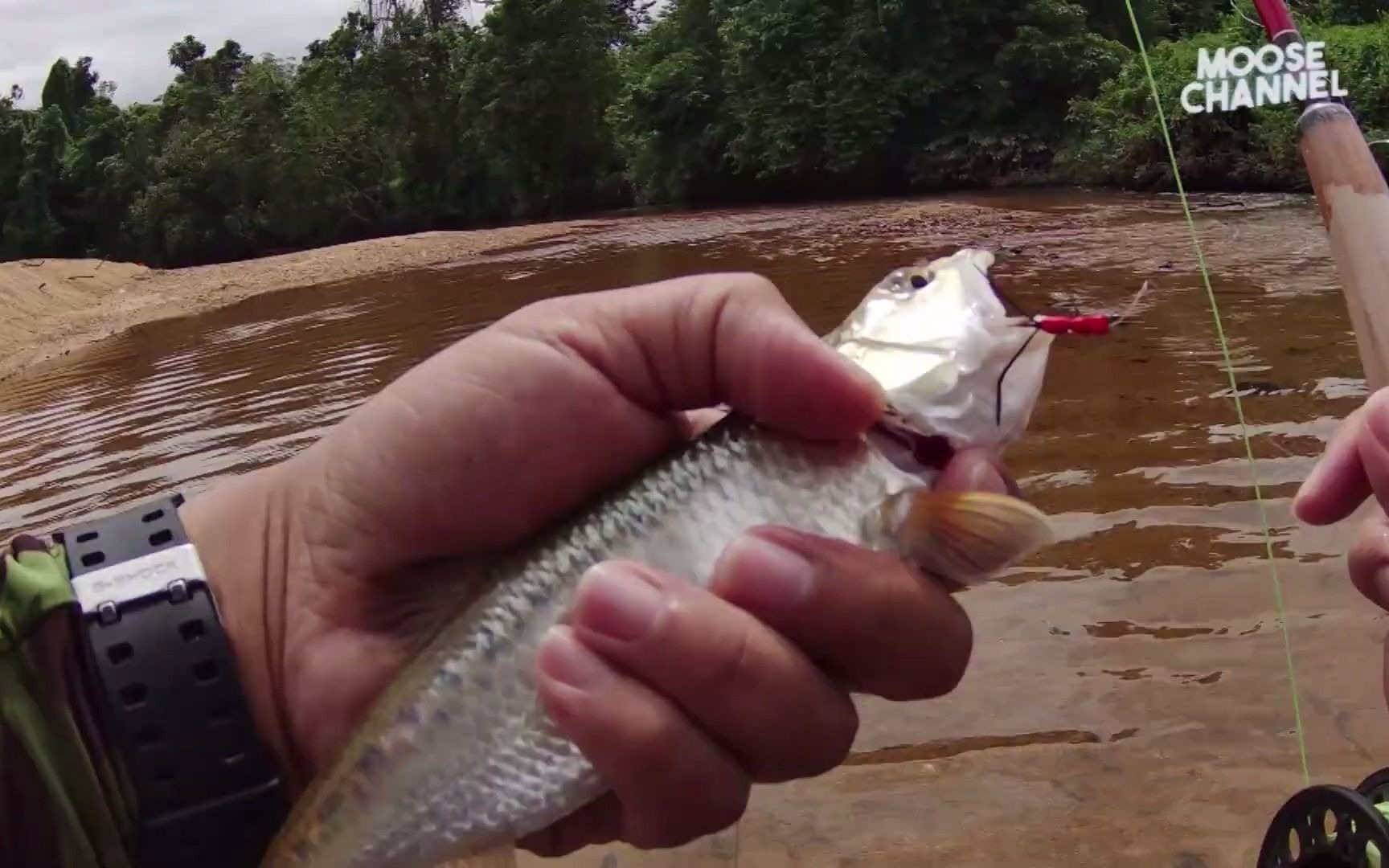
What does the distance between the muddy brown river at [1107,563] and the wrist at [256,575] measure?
1.95 m

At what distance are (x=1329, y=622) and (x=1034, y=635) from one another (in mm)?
1251

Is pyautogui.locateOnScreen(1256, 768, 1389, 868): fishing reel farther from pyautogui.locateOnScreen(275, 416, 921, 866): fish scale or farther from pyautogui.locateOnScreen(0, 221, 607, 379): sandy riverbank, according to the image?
pyautogui.locateOnScreen(0, 221, 607, 379): sandy riverbank

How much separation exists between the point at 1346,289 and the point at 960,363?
2029 millimetres

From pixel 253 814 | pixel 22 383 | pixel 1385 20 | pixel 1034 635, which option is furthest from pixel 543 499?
pixel 1385 20

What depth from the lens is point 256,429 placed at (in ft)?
39.2

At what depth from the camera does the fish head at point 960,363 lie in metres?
2.10

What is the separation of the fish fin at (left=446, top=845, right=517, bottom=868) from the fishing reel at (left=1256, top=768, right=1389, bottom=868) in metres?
1.66

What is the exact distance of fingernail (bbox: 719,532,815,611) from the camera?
2.03 meters

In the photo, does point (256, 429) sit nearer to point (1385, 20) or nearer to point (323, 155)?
point (1385, 20)

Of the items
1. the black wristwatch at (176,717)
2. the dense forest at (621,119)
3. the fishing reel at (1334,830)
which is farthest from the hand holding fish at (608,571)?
the dense forest at (621,119)

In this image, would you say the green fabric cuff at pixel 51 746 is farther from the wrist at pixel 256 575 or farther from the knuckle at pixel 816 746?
the knuckle at pixel 816 746

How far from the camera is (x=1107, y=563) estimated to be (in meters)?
6.11

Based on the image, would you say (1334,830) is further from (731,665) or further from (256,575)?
(256,575)

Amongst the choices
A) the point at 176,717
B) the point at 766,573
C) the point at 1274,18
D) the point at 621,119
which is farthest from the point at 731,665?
the point at 621,119
